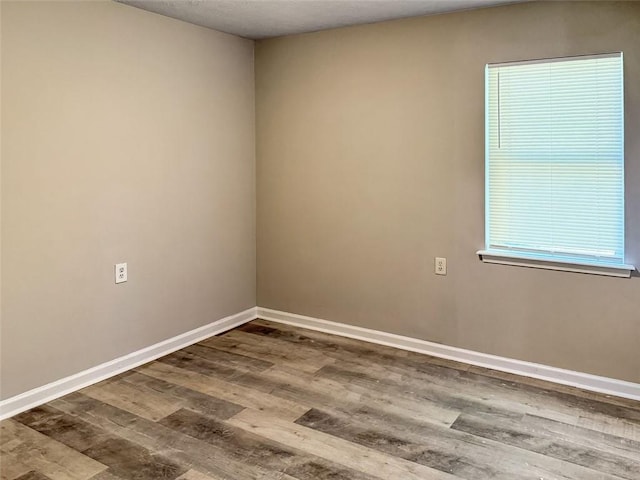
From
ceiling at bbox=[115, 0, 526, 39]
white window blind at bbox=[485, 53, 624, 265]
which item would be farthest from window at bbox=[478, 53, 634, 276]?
ceiling at bbox=[115, 0, 526, 39]

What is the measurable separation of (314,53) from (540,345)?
8.36 ft

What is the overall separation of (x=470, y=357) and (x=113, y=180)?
2523mm

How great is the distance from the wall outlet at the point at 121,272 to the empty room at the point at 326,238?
10 mm

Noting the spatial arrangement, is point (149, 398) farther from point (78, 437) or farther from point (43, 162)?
point (43, 162)

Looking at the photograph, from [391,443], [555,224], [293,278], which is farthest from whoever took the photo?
[293,278]

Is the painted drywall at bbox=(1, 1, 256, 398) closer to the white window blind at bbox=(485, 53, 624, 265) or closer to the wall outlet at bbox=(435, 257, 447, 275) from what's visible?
the wall outlet at bbox=(435, 257, 447, 275)

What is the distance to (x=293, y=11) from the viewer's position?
3248 mm

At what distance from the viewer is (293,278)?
411 cm

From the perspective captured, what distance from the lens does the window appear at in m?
2.84

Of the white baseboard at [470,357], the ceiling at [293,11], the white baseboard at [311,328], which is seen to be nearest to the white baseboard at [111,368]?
the white baseboard at [311,328]

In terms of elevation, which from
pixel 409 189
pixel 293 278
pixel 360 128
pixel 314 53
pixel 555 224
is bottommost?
pixel 293 278

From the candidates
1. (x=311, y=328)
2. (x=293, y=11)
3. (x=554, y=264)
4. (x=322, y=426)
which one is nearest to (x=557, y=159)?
(x=554, y=264)

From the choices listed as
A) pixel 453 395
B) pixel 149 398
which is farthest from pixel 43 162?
pixel 453 395

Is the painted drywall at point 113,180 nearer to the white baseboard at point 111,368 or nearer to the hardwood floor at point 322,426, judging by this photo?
the white baseboard at point 111,368
